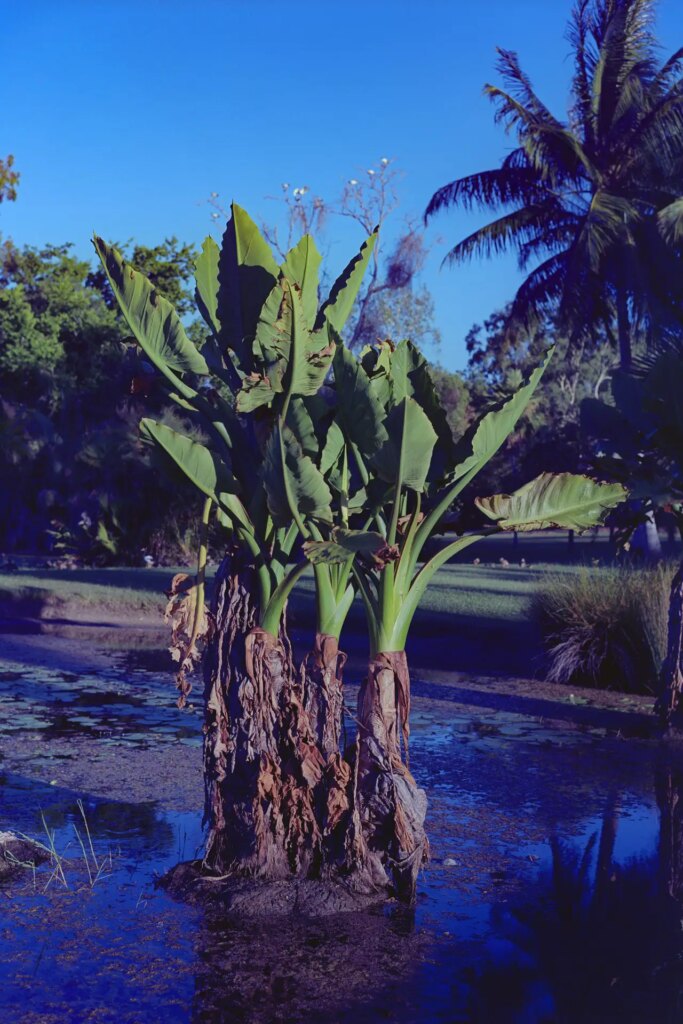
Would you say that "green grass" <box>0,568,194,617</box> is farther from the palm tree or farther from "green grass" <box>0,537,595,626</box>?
the palm tree

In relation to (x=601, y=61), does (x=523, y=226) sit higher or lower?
lower

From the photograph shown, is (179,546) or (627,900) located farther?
(179,546)

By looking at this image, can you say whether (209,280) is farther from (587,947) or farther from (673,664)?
(673,664)

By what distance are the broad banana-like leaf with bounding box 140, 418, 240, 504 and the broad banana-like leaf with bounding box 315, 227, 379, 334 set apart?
2.95ft

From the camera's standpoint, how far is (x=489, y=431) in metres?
5.65

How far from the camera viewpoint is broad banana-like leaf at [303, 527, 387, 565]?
5.18 metres

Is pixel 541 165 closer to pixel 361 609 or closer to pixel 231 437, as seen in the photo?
pixel 361 609

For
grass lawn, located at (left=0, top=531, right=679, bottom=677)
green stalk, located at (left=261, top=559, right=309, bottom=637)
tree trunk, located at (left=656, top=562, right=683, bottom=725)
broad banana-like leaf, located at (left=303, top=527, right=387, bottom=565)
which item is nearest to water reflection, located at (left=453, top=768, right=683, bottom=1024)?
green stalk, located at (left=261, top=559, right=309, bottom=637)

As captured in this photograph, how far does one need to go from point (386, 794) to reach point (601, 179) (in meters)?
21.2

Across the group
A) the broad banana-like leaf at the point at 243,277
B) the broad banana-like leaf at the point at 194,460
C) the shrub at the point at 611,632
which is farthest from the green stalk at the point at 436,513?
the shrub at the point at 611,632

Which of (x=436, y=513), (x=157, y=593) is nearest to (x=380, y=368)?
(x=436, y=513)

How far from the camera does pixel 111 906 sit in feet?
17.7

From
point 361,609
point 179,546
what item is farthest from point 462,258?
point 361,609

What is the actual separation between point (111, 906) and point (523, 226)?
22.1m
